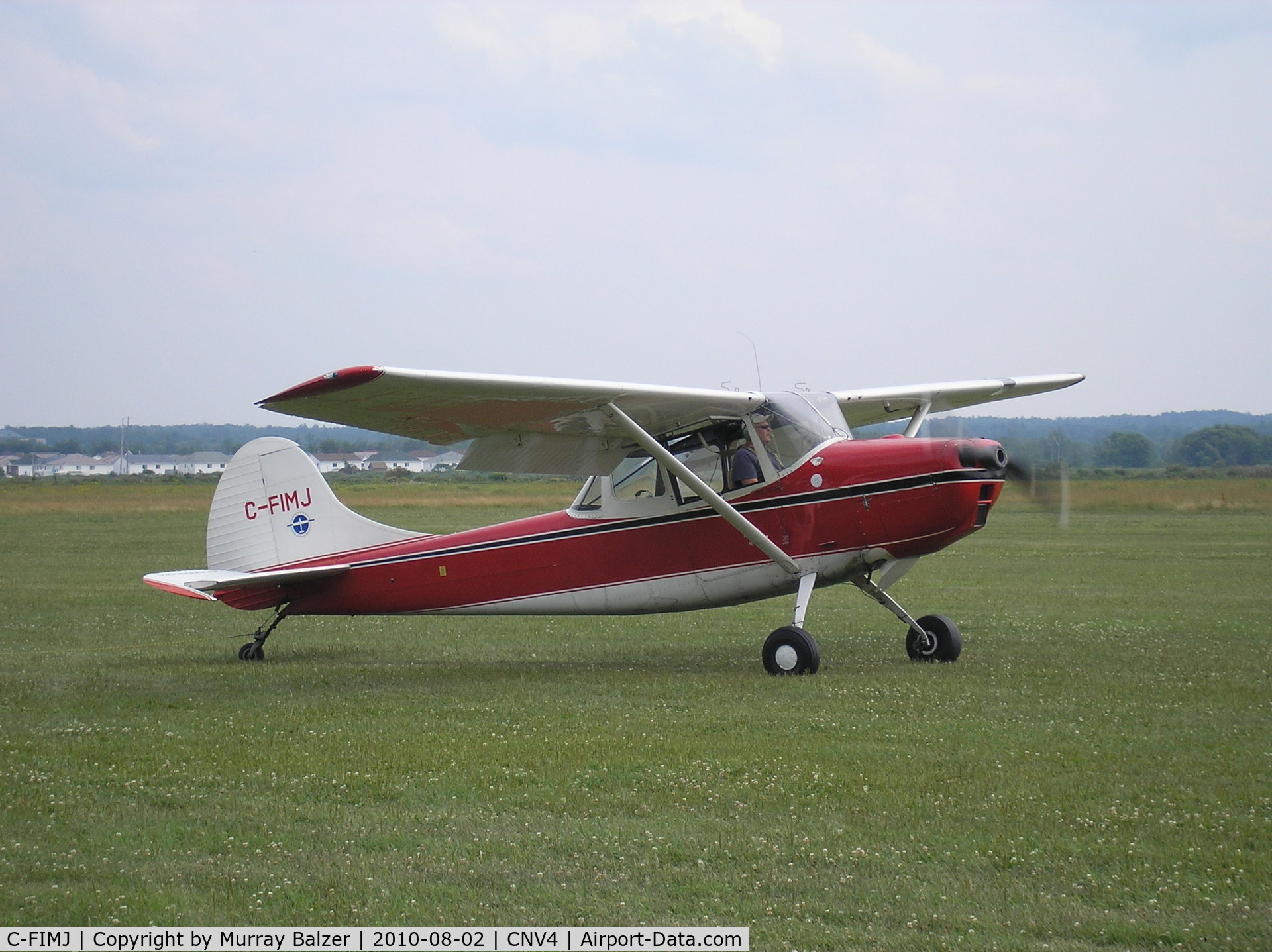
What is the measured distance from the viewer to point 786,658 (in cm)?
1038

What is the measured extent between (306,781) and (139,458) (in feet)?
362

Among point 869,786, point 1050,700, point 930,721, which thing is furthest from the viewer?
point 1050,700

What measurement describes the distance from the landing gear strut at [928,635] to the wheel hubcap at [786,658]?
1206 mm

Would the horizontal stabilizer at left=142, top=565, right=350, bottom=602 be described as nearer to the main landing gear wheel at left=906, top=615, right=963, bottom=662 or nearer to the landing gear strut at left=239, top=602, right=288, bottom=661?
the landing gear strut at left=239, top=602, right=288, bottom=661

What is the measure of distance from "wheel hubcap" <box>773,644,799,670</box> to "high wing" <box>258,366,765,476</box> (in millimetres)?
2215

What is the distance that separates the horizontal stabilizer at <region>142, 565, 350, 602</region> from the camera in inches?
442

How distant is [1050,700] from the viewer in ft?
29.7

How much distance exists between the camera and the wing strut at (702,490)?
10.3 metres

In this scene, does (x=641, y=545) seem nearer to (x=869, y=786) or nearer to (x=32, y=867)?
(x=869, y=786)

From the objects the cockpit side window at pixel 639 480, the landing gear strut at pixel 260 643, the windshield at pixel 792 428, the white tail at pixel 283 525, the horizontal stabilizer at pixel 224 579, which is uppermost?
the windshield at pixel 792 428

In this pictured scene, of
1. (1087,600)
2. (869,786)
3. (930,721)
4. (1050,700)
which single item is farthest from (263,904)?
(1087,600)

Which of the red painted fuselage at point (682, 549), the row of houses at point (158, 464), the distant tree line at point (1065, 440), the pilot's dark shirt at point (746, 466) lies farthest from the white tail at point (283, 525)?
the row of houses at point (158, 464)

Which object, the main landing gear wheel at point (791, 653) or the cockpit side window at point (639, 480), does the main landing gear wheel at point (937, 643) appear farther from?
the cockpit side window at point (639, 480)

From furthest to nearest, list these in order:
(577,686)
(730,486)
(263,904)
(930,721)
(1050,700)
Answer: (730,486), (577,686), (1050,700), (930,721), (263,904)
